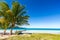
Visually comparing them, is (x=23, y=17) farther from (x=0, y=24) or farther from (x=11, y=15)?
(x=0, y=24)

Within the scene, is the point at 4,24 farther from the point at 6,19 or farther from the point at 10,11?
the point at 10,11

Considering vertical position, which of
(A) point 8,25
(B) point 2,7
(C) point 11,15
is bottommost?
(A) point 8,25

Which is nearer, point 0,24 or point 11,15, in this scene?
point 11,15

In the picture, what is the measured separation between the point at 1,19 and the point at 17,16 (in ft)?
7.22

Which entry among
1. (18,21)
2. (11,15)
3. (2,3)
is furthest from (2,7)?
(18,21)

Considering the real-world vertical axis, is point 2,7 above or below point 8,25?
above

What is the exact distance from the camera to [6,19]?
18484mm

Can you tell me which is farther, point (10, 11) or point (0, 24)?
point (0, 24)

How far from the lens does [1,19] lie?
18.9 meters

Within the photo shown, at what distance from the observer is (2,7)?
730 inches

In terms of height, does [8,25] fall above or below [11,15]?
below

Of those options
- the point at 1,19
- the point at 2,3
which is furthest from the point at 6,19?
the point at 2,3

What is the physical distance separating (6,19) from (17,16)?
4.89 feet

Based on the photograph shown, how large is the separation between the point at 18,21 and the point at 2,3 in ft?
10.5
